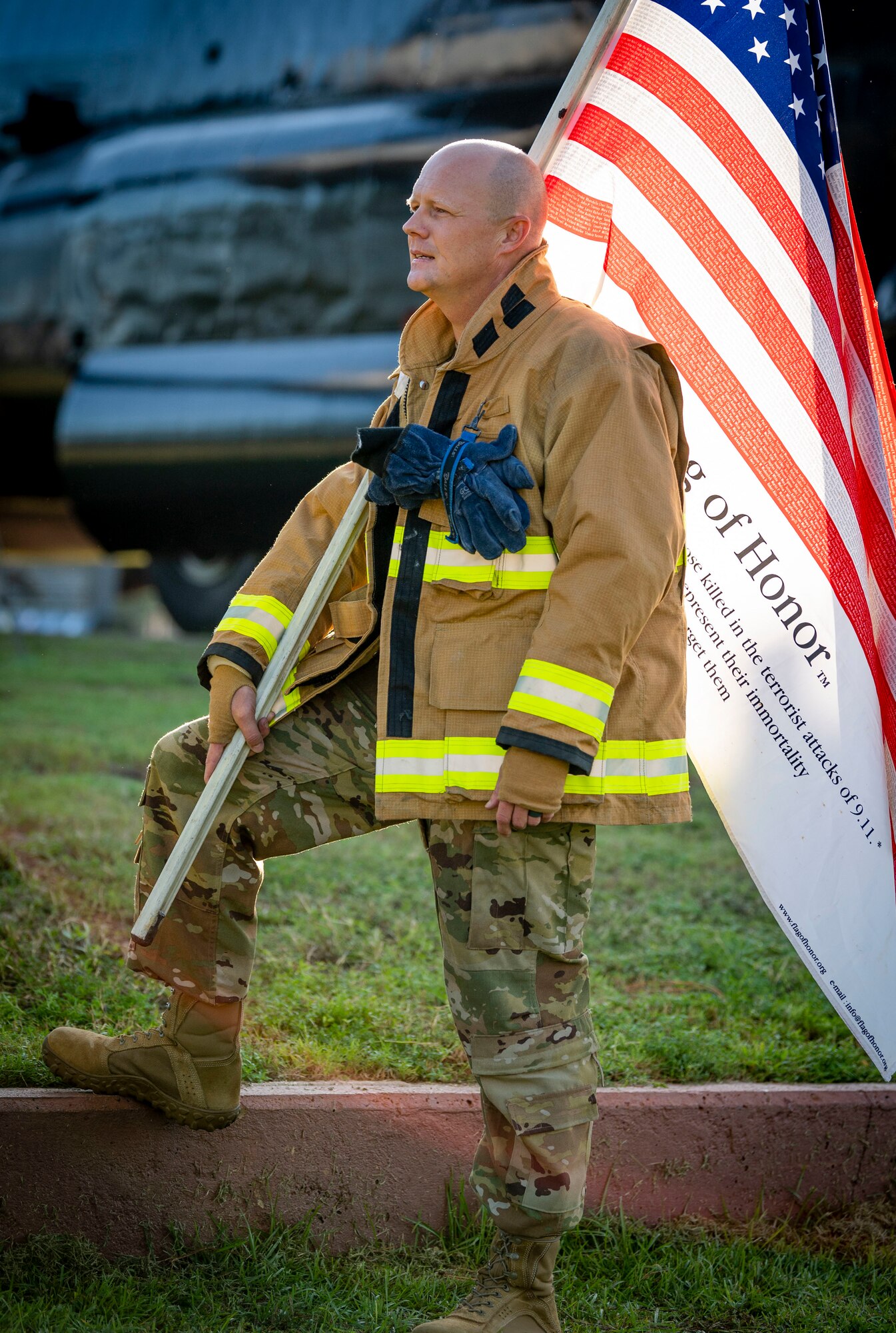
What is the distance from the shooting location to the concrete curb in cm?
280

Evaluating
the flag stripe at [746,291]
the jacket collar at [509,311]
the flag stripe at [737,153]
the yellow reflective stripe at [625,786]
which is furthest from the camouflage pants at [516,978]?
the flag stripe at [737,153]

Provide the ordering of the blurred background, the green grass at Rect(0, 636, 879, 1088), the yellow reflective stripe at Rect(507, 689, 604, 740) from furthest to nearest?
the blurred background
the green grass at Rect(0, 636, 879, 1088)
the yellow reflective stripe at Rect(507, 689, 604, 740)

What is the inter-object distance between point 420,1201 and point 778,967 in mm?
1619

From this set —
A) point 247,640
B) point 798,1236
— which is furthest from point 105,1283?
point 798,1236

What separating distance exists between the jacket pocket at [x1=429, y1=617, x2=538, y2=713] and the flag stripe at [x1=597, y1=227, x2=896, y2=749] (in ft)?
2.73

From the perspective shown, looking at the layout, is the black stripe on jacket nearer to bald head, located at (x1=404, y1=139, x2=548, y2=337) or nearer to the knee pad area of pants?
bald head, located at (x1=404, y1=139, x2=548, y2=337)

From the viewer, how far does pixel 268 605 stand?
278 centimetres

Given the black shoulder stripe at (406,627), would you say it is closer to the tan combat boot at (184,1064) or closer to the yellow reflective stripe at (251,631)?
the yellow reflective stripe at (251,631)

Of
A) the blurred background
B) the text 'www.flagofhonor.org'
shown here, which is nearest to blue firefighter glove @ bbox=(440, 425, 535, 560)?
the text 'www.flagofhonor.org'

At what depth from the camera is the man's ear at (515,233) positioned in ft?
8.39

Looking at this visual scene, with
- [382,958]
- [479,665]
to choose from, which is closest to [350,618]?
[479,665]

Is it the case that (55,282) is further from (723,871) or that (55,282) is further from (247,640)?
(247,640)

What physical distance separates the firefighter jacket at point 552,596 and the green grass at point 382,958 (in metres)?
1.11

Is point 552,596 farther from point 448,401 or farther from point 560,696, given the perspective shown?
point 448,401
